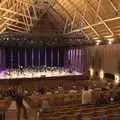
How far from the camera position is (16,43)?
2669 centimetres

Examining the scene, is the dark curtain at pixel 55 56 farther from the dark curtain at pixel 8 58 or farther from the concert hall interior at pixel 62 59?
the dark curtain at pixel 8 58

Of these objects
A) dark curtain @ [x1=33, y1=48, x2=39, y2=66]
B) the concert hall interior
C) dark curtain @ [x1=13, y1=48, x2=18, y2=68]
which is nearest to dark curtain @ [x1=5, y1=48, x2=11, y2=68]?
the concert hall interior

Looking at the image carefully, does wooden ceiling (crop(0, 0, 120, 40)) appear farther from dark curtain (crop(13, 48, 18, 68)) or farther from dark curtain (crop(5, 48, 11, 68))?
dark curtain (crop(13, 48, 18, 68))

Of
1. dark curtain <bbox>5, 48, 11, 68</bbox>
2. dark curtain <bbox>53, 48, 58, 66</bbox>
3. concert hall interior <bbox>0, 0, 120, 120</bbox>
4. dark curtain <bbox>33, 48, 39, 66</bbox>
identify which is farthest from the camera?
dark curtain <bbox>53, 48, 58, 66</bbox>

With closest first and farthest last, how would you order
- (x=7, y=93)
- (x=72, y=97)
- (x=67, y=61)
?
(x=72, y=97) → (x=7, y=93) → (x=67, y=61)

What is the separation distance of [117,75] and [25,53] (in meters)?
16.3

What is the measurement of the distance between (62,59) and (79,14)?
1342 centimetres

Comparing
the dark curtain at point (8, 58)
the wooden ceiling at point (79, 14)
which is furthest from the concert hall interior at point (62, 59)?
the dark curtain at point (8, 58)

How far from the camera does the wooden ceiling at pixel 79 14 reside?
18000mm

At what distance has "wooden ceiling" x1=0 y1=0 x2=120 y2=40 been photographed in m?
18.0

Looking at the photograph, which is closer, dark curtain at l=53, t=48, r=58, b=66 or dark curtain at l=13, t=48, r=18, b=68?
dark curtain at l=13, t=48, r=18, b=68

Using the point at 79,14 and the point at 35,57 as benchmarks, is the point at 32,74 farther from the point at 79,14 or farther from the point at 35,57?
the point at 79,14

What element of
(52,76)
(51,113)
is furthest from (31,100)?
(52,76)

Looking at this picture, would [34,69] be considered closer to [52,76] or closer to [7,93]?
[52,76]
